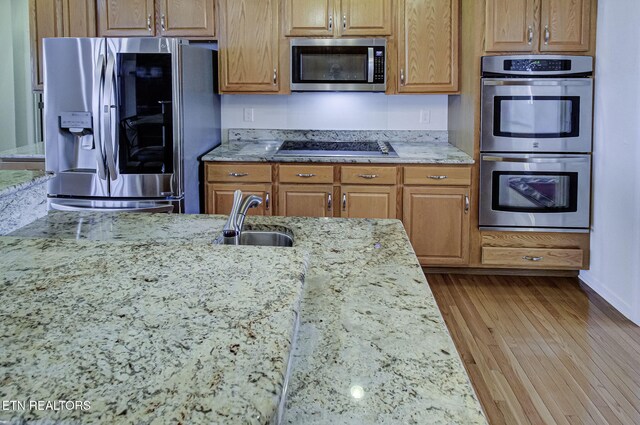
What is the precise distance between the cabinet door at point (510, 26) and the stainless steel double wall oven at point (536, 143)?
0.09 metres

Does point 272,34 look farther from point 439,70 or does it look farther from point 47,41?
point 47,41

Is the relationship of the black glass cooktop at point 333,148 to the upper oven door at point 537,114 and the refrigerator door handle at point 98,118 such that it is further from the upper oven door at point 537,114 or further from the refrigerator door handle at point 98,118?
the refrigerator door handle at point 98,118

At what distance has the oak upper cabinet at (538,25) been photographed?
388cm

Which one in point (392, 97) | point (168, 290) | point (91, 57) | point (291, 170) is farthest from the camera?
point (392, 97)

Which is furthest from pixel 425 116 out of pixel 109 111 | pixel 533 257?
pixel 109 111

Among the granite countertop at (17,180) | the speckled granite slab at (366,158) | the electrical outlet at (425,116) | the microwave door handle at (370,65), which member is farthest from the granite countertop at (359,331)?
the electrical outlet at (425,116)

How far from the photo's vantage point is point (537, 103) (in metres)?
3.93

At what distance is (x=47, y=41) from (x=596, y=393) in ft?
11.4

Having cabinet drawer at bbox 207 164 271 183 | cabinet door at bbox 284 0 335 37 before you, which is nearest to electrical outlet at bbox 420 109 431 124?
cabinet door at bbox 284 0 335 37

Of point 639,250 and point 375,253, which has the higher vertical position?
point 375,253

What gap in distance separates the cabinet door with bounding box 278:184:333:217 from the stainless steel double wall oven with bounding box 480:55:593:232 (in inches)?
39.5

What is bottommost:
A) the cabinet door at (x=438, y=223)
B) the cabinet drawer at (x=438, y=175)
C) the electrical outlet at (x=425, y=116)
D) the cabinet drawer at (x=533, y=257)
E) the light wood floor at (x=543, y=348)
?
the light wood floor at (x=543, y=348)

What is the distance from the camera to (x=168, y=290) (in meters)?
1.04

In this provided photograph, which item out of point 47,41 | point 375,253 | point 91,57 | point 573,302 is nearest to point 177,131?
point 91,57
